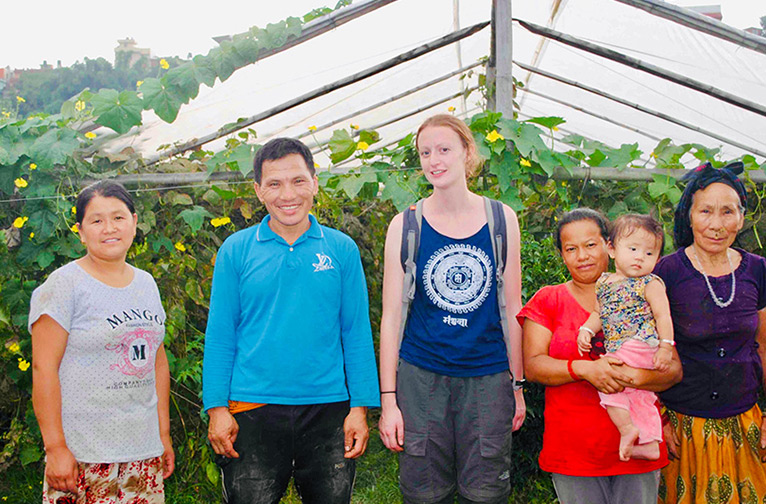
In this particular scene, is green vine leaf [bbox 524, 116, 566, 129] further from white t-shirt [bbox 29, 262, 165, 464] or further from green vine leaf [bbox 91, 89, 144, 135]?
white t-shirt [bbox 29, 262, 165, 464]

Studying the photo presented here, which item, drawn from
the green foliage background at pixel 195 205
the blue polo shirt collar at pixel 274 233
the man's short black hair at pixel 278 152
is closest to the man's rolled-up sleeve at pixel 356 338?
the blue polo shirt collar at pixel 274 233

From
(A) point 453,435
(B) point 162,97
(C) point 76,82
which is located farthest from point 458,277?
(C) point 76,82

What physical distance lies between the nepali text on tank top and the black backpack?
2 centimetres

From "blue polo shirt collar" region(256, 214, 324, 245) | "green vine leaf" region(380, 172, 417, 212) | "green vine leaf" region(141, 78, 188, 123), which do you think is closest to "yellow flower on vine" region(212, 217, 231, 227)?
"green vine leaf" region(141, 78, 188, 123)

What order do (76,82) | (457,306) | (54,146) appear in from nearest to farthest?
(457,306), (54,146), (76,82)

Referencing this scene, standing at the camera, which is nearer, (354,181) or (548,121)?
(354,181)

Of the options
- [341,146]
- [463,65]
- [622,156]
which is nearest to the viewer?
[622,156]

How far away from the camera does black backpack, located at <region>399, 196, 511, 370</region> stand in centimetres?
212

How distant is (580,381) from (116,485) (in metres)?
1.60

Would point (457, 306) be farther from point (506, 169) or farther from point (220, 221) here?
point (220, 221)

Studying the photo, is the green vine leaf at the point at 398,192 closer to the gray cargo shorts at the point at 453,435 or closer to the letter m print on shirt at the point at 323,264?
the letter m print on shirt at the point at 323,264

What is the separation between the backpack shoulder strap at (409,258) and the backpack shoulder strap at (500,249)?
0.25m

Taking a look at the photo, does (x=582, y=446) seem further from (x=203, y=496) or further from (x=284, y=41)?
(x=284, y=41)

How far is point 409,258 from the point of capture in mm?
2121
